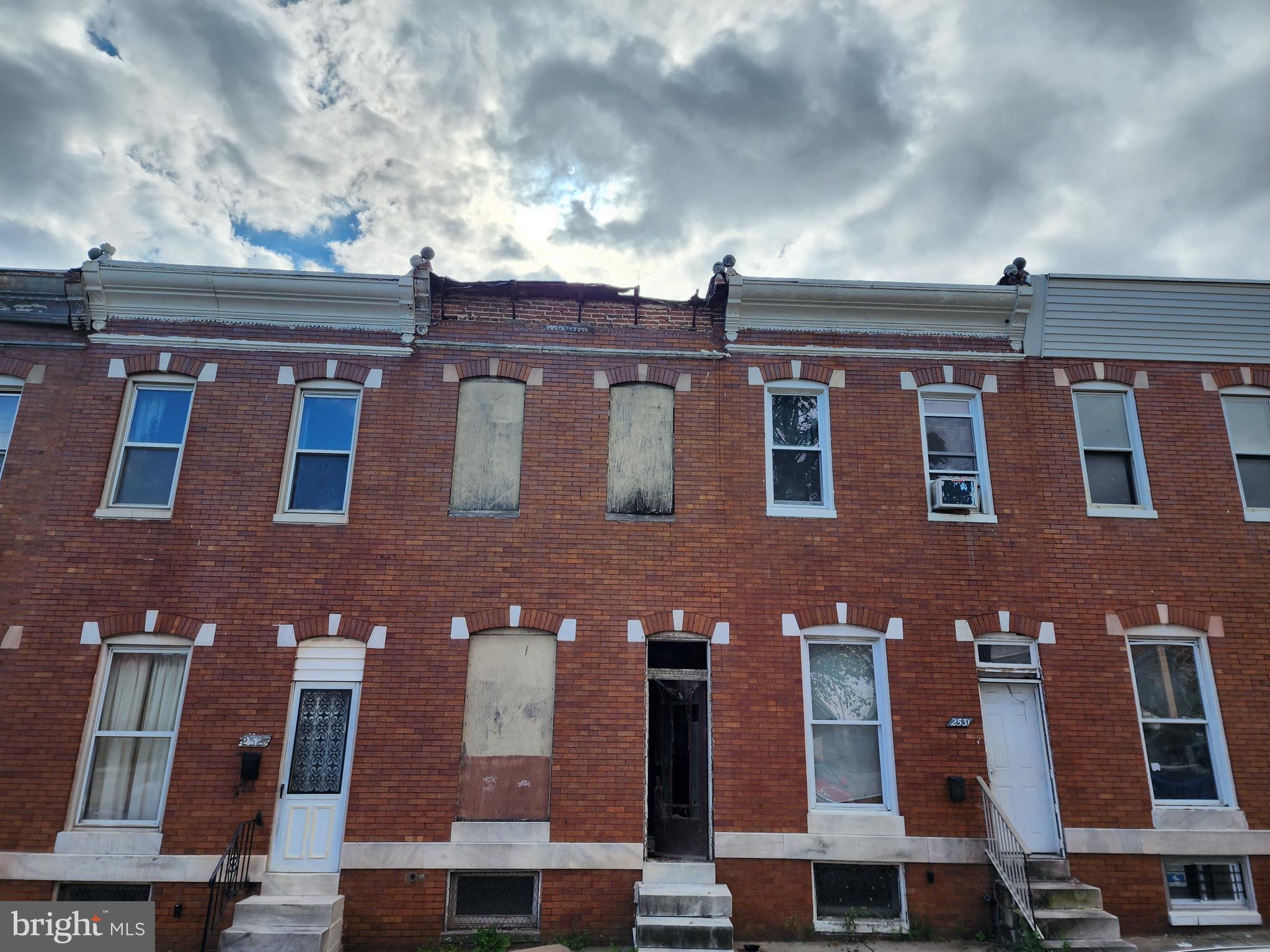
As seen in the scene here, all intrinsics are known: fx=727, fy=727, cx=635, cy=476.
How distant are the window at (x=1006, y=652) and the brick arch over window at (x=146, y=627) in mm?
10059

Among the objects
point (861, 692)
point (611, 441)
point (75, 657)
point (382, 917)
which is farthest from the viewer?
point (611, 441)

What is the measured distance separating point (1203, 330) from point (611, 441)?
29.7ft

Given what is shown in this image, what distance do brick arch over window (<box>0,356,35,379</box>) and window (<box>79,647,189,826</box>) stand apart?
419cm

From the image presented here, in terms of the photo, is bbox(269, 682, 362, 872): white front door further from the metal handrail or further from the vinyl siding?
the vinyl siding

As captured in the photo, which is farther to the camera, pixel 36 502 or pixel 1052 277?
pixel 1052 277

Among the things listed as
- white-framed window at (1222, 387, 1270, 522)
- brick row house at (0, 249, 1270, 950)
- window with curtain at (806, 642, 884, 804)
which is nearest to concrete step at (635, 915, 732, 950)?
brick row house at (0, 249, 1270, 950)

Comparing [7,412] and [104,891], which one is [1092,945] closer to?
[104,891]

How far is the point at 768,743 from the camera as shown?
30.4 feet

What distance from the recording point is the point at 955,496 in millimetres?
10094

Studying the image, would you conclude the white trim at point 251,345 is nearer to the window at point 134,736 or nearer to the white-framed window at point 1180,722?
the window at point 134,736

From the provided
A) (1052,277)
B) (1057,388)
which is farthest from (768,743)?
(1052,277)

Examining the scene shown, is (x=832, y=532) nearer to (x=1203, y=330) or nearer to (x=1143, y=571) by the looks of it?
(x=1143, y=571)

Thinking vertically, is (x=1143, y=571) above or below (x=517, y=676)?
above

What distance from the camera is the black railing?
8.24m
